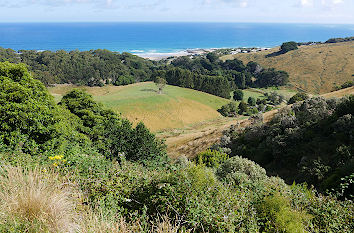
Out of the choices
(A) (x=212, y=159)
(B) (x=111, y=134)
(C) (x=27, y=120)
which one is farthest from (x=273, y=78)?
(C) (x=27, y=120)

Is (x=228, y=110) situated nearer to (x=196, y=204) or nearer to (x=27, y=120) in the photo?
(x=27, y=120)

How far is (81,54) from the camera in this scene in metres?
99.1

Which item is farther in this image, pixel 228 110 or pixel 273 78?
pixel 273 78

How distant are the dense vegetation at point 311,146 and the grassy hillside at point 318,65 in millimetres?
60773

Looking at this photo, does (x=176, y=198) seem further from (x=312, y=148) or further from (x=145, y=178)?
(x=312, y=148)

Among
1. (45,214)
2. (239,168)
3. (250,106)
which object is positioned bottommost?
(250,106)

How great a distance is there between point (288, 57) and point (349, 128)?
9144cm

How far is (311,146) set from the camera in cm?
1489

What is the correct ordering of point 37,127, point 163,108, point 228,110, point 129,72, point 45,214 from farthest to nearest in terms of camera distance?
1. point 129,72
2. point 228,110
3. point 163,108
4. point 37,127
5. point 45,214

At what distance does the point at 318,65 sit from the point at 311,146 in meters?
81.4

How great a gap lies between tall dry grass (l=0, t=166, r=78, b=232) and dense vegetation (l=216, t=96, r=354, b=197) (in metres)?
9.81

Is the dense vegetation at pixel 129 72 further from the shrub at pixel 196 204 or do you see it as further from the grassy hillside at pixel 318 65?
the shrub at pixel 196 204

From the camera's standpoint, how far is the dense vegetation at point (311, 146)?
39.5 ft

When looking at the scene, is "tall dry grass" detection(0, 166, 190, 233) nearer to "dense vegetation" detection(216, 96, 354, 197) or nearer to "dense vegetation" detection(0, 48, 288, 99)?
"dense vegetation" detection(216, 96, 354, 197)
